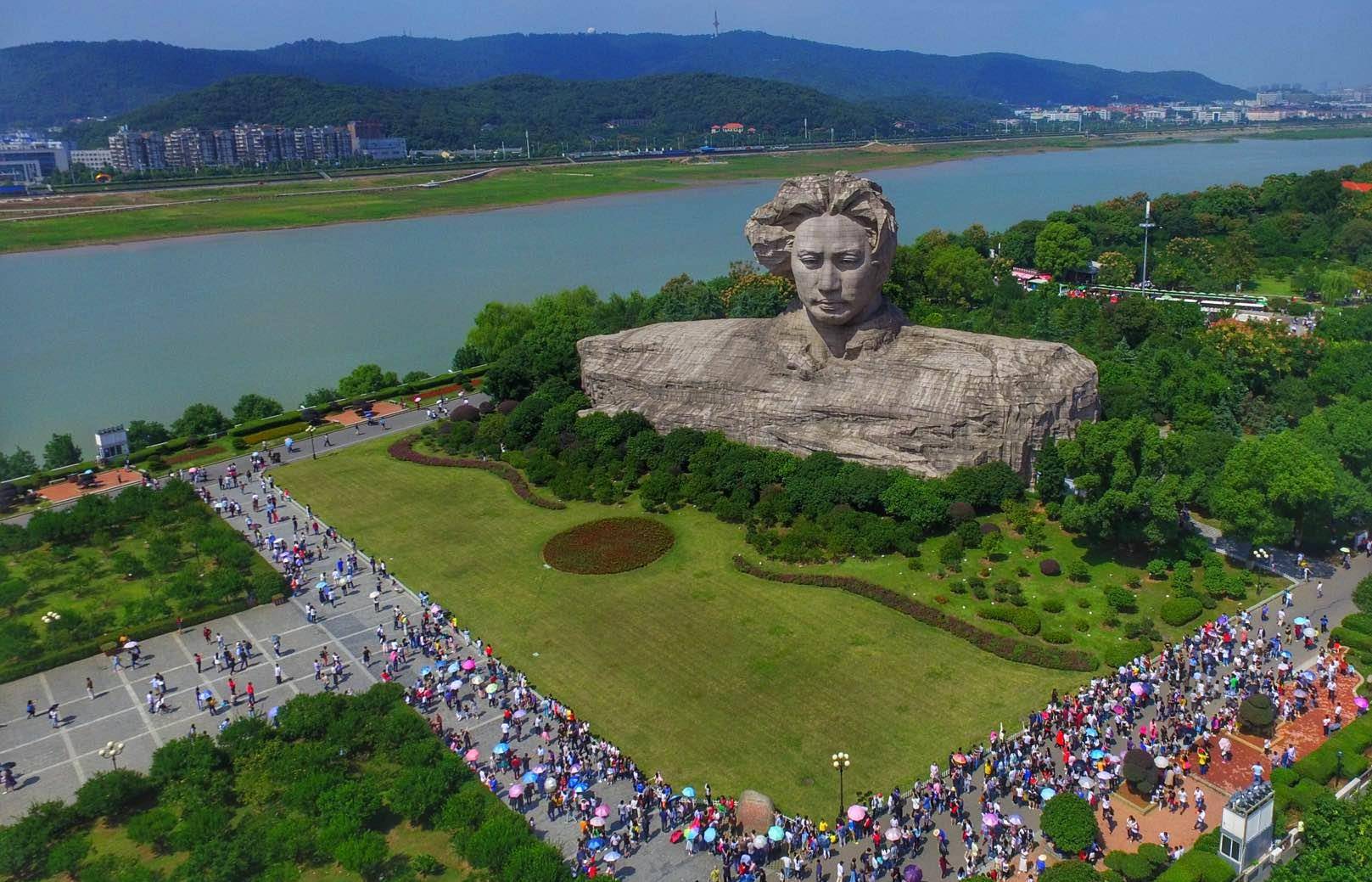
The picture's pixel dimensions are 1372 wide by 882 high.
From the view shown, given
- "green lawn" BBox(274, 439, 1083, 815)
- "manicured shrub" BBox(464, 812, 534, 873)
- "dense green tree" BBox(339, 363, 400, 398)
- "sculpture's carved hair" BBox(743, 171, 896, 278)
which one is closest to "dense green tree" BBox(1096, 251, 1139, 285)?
"sculpture's carved hair" BBox(743, 171, 896, 278)

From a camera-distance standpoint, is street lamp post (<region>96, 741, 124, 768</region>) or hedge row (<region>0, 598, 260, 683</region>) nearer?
street lamp post (<region>96, 741, 124, 768</region>)

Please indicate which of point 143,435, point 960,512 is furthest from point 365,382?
point 960,512

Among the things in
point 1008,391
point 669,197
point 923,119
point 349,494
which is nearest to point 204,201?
point 669,197

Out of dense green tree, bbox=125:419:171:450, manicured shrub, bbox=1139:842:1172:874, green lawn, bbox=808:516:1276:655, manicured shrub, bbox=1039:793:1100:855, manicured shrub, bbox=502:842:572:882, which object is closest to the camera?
manicured shrub, bbox=502:842:572:882

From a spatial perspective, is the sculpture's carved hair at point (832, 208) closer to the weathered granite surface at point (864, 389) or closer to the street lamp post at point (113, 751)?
the weathered granite surface at point (864, 389)

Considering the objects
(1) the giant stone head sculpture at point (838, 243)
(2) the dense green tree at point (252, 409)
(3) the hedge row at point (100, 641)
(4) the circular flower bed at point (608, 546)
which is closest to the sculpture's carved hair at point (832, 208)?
(1) the giant stone head sculpture at point (838, 243)

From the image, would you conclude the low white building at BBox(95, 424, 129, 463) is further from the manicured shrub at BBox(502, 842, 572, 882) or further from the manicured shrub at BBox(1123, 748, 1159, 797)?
the manicured shrub at BBox(1123, 748, 1159, 797)
